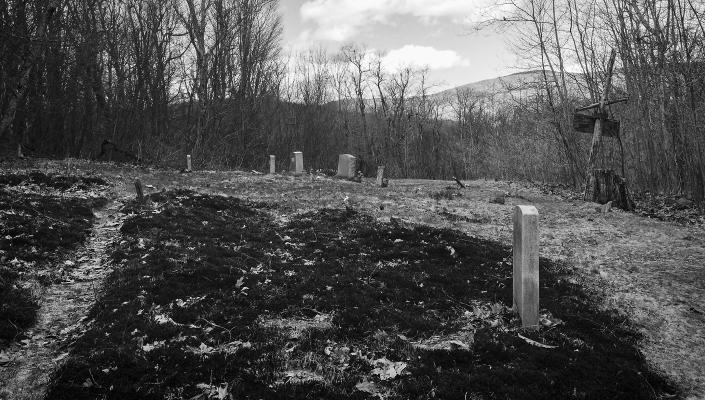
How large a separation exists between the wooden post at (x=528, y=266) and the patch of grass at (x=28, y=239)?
5.17 metres

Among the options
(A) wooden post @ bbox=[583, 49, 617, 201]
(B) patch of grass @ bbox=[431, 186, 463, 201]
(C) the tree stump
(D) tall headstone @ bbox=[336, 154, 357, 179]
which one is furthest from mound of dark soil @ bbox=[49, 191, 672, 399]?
(D) tall headstone @ bbox=[336, 154, 357, 179]

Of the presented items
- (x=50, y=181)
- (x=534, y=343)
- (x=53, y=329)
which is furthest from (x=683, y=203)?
(x=50, y=181)

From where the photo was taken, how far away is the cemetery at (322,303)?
3.68 metres

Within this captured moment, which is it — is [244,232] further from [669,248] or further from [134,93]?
[134,93]

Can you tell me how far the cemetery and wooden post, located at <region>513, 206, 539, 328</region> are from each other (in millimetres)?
17

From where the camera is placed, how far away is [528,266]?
482cm

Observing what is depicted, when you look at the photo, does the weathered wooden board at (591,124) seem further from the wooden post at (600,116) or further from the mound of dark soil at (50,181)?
the mound of dark soil at (50,181)

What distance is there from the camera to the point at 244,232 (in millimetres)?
9047

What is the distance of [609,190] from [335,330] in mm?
11351

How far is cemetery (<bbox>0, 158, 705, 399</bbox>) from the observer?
12.1ft

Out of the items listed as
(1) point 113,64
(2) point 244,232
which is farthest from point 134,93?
(2) point 244,232

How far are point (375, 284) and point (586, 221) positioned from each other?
7.14 metres

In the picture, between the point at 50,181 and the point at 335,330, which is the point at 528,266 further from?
the point at 50,181

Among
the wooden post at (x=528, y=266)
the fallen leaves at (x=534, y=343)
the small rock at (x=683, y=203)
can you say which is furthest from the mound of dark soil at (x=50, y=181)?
the small rock at (x=683, y=203)
